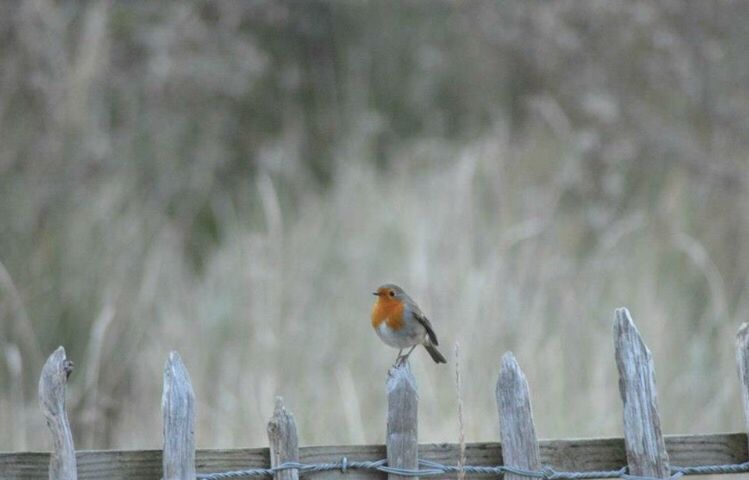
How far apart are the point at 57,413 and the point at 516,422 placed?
3.14 feet

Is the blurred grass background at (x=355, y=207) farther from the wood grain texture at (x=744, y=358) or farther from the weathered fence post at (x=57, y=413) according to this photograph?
the wood grain texture at (x=744, y=358)

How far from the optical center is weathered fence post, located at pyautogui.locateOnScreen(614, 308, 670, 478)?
2656 millimetres

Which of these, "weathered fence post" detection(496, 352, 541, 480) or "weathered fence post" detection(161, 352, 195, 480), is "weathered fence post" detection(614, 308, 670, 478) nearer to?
"weathered fence post" detection(496, 352, 541, 480)

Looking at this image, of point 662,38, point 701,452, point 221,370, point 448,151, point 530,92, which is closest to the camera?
point 701,452

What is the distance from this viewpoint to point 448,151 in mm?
8266

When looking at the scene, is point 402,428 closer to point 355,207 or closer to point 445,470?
point 445,470

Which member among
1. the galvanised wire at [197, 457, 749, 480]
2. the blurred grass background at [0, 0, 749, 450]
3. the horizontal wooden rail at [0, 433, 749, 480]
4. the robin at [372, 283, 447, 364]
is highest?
the blurred grass background at [0, 0, 749, 450]

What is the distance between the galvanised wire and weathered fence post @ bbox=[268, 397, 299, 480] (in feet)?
0.04

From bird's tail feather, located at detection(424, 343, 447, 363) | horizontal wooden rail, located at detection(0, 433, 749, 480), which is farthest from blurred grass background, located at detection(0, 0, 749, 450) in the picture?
horizontal wooden rail, located at detection(0, 433, 749, 480)

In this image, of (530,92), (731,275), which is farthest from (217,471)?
(530,92)

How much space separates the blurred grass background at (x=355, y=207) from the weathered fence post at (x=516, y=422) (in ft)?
6.52

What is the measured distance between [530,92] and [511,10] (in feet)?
3.16

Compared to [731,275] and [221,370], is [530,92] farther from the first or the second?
[221,370]

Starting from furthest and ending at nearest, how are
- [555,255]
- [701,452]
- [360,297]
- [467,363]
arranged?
[555,255]
[360,297]
[467,363]
[701,452]
